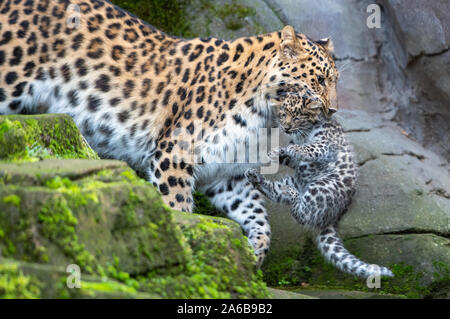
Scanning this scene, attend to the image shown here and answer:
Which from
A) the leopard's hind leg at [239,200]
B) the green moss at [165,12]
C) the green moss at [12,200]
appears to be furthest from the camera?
the green moss at [165,12]

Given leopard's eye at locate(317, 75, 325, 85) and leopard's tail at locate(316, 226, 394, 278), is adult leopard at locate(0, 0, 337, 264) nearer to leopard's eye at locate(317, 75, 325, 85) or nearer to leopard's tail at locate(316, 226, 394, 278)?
leopard's eye at locate(317, 75, 325, 85)

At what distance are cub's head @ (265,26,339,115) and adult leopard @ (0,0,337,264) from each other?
0.01 meters

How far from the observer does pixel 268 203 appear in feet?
27.7

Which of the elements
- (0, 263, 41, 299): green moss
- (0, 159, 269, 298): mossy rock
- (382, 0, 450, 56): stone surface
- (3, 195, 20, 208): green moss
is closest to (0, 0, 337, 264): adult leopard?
(382, 0, 450, 56): stone surface

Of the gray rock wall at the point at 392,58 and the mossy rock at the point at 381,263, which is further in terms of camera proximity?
the gray rock wall at the point at 392,58

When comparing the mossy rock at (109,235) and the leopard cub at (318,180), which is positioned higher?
the mossy rock at (109,235)

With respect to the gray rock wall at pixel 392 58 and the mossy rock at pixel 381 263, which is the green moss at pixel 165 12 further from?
the mossy rock at pixel 381 263

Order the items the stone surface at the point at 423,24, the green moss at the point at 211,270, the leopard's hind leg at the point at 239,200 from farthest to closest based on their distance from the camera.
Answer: the stone surface at the point at 423,24 → the leopard's hind leg at the point at 239,200 → the green moss at the point at 211,270

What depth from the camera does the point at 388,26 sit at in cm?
1014

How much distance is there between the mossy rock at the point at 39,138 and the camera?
441cm

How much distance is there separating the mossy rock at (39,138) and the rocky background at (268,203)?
0.5 inches

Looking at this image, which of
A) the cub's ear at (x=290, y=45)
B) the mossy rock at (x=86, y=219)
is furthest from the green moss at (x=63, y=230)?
the cub's ear at (x=290, y=45)

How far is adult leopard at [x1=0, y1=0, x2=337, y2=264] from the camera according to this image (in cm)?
689

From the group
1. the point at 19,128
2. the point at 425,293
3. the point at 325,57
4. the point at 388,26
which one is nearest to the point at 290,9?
the point at 388,26
